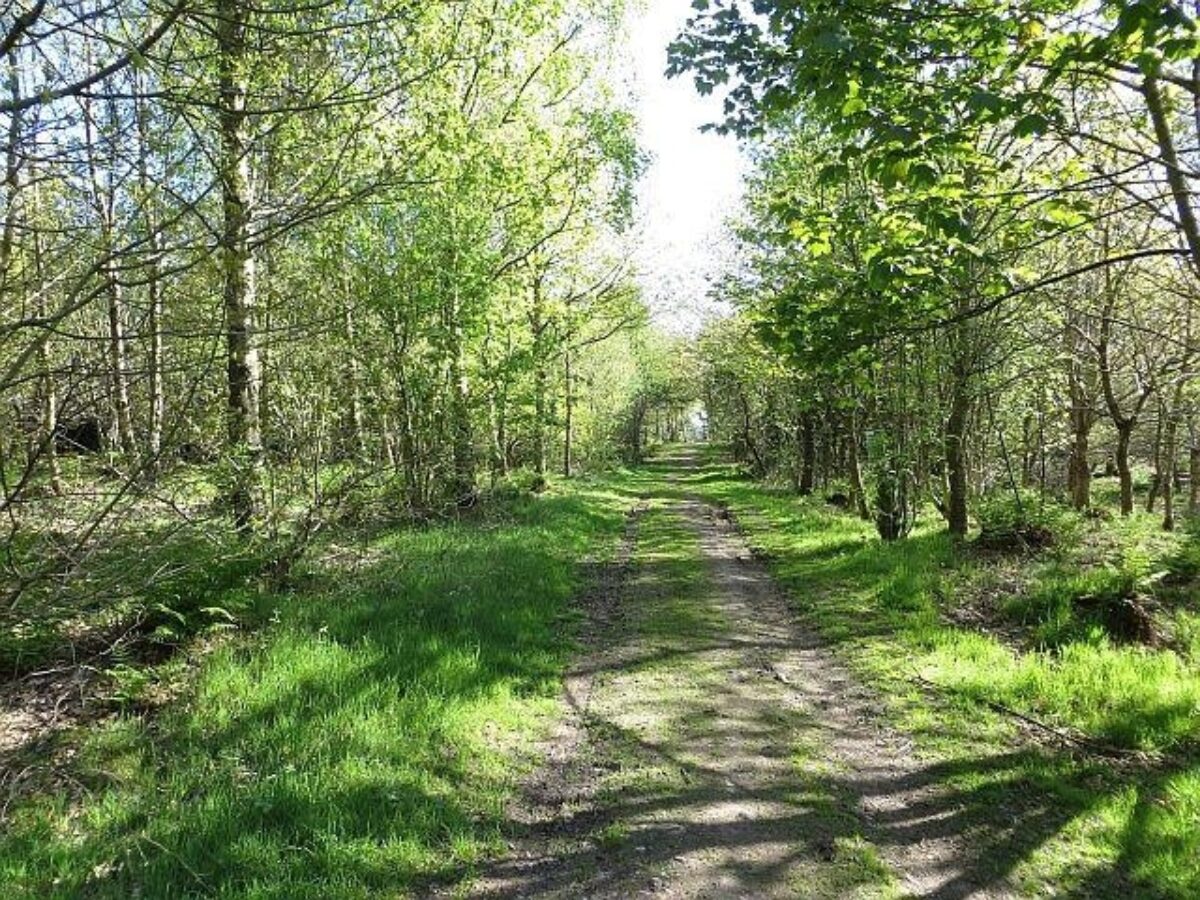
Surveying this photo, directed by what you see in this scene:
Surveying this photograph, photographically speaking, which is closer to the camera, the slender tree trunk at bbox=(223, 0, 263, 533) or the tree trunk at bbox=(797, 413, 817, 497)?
the slender tree trunk at bbox=(223, 0, 263, 533)

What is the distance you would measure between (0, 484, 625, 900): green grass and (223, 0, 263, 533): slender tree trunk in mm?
1453

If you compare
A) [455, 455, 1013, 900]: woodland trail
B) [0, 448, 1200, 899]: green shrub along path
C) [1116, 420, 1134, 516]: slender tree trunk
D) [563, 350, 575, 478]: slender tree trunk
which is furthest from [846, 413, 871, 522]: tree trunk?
[563, 350, 575, 478]: slender tree trunk

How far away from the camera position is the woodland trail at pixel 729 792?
15.4 feet

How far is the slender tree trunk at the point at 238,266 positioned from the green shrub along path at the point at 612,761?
5.46 feet

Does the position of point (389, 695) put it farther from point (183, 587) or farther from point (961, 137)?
point (961, 137)

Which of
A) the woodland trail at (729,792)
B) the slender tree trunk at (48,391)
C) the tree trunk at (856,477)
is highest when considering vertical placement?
the slender tree trunk at (48,391)

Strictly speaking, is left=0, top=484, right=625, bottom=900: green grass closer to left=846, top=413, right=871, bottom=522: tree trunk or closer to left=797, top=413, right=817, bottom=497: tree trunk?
left=846, top=413, right=871, bottom=522: tree trunk

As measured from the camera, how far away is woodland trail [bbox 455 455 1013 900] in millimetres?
4691

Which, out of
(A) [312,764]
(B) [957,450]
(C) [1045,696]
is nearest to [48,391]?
(A) [312,764]

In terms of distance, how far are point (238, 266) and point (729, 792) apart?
464cm

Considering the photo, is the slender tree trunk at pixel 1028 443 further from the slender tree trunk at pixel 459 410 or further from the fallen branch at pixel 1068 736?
the fallen branch at pixel 1068 736

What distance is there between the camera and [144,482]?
154 inches

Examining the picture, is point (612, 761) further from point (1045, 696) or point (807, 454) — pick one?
point (807, 454)

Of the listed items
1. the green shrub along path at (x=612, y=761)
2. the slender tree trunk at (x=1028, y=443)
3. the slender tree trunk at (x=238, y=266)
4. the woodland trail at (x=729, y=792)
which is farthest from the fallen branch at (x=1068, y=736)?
the slender tree trunk at (x=1028, y=443)
